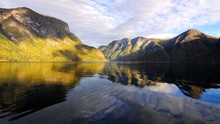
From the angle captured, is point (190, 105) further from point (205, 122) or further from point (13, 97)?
point (13, 97)

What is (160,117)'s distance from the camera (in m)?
27.0

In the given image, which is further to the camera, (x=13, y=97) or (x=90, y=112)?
(x=13, y=97)

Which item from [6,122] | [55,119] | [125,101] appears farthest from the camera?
[125,101]

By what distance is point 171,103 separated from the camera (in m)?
35.7

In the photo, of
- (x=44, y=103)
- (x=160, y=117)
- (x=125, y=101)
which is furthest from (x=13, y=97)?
(x=160, y=117)

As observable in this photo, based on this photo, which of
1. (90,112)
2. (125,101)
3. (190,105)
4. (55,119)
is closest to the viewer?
(55,119)

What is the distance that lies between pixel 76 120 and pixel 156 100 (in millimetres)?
19767

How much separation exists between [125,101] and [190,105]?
12.8 meters

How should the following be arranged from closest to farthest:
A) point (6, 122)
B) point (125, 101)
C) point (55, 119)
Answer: point (6, 122), point (55, 119), point (125, 101)

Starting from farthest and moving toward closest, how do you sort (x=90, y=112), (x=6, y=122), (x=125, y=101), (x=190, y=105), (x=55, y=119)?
(x=125, y=101) < (x=190, y=105) < (x=90, y=112) < (x=55, y=119) < (x=6, y=122)

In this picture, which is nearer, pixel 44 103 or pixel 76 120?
pixel 76 120

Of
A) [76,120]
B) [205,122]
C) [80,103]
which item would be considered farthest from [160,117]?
[80,103]

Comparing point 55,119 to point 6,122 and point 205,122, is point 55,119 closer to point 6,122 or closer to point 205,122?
point 6,122

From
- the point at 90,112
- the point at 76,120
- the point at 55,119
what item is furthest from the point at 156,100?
the point at 55,119
